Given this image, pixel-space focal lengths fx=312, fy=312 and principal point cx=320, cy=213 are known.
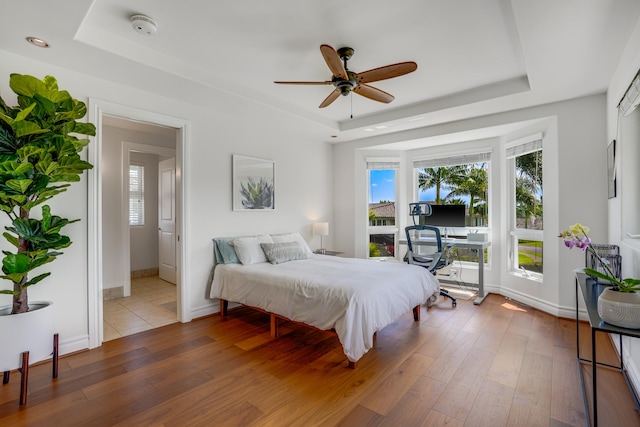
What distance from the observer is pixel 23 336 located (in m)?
2.11

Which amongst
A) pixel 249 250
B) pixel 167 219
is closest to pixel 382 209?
pixel 249 250

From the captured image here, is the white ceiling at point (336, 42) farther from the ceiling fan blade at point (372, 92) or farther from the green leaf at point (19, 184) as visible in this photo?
the green leaf at point (19, 184)

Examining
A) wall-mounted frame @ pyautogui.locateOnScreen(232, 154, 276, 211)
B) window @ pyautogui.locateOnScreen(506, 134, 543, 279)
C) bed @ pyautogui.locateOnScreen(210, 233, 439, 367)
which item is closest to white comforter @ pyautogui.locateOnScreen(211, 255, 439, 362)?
bed @ pyautogui.locateOnScreen(210, 233, 439, 367)

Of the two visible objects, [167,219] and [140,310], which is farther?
[167,219]

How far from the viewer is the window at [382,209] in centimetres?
557

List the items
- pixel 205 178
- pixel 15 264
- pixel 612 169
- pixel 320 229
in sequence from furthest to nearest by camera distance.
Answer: pixel 320 229, pixel 205 178, pixel 612 169, pixel 15 264

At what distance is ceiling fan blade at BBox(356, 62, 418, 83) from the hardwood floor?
2.31 m

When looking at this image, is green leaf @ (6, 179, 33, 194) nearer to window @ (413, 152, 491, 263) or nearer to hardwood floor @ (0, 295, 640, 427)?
hardwood floor @ (0, 295, 640, 427)

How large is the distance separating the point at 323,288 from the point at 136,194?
4623 millimetres

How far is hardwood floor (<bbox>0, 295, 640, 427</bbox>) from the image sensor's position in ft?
6.21

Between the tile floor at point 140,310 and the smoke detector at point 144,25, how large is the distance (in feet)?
9.14

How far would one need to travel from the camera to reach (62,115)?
2229 mm

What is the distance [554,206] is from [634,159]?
1.44m

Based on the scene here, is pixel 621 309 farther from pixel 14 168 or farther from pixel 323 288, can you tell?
pixel 14 168
